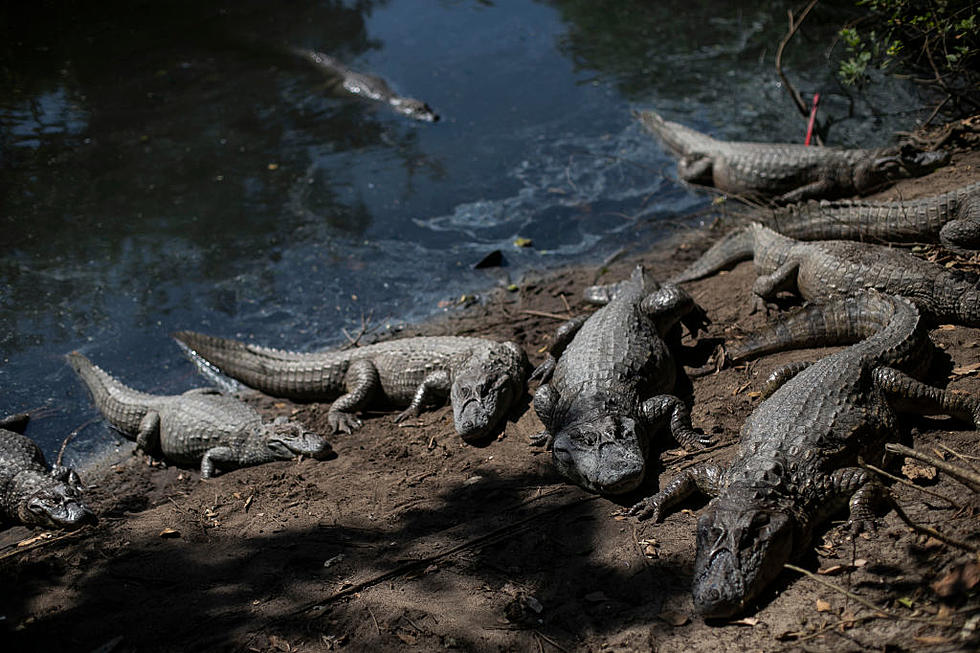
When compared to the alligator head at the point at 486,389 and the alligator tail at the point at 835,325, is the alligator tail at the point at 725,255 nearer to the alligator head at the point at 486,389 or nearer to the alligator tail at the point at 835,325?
the alligator tail at the point at 835,325

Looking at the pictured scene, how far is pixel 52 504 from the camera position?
546 centimetres

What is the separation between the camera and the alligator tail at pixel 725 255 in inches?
278

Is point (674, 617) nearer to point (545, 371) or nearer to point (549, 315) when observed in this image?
point (545, 371)

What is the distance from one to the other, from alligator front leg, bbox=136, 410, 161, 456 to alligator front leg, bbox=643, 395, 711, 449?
14.3ft

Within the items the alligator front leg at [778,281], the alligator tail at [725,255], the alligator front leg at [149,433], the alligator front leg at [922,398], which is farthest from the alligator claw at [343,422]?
the alligator front leg at [922,398]

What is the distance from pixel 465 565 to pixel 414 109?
350 inches

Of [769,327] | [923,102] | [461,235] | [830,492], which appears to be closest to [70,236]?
[461,235]

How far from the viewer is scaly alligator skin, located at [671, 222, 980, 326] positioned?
523 centimetres

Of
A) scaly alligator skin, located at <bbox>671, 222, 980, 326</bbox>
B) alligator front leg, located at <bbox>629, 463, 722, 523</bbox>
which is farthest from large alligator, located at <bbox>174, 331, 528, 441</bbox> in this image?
scaly alligator skin, located at <bbox>671, 222, 980, 326</bbox>

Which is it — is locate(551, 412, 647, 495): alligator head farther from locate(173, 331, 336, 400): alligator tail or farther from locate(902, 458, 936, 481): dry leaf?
locate(173, 331, 336, 400): alligator tail

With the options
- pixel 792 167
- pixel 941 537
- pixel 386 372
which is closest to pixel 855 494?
pixel 941 537

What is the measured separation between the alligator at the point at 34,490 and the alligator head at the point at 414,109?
7.16 meters

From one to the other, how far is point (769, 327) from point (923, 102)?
255 inches

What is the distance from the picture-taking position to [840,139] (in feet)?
31.9
